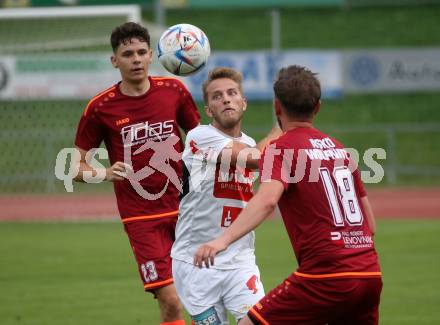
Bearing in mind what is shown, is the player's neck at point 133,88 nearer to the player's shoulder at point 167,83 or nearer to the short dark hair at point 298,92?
the player's shoulder at point 167,83

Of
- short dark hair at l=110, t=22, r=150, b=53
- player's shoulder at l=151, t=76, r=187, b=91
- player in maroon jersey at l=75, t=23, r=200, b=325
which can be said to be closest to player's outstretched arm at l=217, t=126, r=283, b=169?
player in maroon jersey at l=75, t=23, r=200, b=325

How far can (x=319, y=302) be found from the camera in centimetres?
495

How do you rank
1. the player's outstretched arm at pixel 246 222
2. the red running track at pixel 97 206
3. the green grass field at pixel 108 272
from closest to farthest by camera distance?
the player's outstretched arm at pixel 246 222
the green grass field at pixel 108 272
the red running track at pixel 97 206

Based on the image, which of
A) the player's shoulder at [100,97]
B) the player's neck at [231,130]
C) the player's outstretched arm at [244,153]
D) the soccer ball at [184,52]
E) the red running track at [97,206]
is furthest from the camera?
the red running track at [97,206]

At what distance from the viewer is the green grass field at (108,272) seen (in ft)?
30.2

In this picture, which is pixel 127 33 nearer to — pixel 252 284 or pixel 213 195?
pixel 213 195

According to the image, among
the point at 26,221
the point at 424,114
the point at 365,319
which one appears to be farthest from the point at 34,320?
the point at 424,114

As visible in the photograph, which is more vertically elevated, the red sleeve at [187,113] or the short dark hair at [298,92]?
the short dark hair at [298,92]

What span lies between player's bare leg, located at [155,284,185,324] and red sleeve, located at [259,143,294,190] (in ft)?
7.59

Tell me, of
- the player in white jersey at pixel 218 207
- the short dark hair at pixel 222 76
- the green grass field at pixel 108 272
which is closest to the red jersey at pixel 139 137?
the player in white jersey at pixel 218 207

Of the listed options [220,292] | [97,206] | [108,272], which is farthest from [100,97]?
[97,206]

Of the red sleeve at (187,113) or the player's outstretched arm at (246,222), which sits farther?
the red sleeve at (187,113)

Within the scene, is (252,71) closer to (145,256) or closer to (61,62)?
(61,62)

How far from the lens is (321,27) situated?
100 ft
